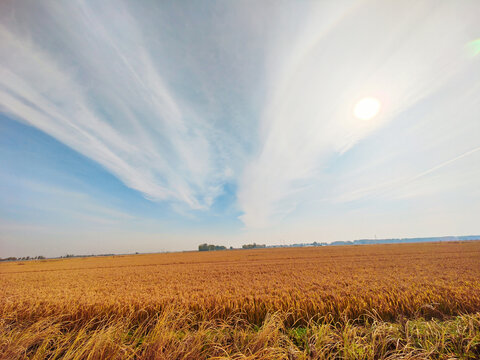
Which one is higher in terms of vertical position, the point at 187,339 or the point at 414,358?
the point at 187,339

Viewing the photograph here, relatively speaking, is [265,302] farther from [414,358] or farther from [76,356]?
[76,356]

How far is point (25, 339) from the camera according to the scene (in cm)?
420

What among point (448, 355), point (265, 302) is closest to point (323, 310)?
point (265, 302)

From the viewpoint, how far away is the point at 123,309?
6.90 meters

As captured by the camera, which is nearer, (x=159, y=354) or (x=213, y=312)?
(x=159, y=354)

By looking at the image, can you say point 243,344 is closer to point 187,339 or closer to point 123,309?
point 187,339

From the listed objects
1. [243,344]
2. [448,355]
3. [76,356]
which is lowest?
[448,355]

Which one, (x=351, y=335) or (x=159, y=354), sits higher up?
(x=159, y=354)

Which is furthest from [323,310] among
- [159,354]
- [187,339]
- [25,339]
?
[25,339]

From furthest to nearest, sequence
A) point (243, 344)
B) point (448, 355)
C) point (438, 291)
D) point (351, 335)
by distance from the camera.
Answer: point (438, 291), point (351, 335), point (243, 344), point (448, 355)

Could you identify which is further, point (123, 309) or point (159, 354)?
point (123, 309)

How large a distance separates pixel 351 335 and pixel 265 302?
3.18 metres

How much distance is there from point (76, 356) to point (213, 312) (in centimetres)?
424

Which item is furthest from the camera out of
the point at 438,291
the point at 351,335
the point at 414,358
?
the point at 438,291
